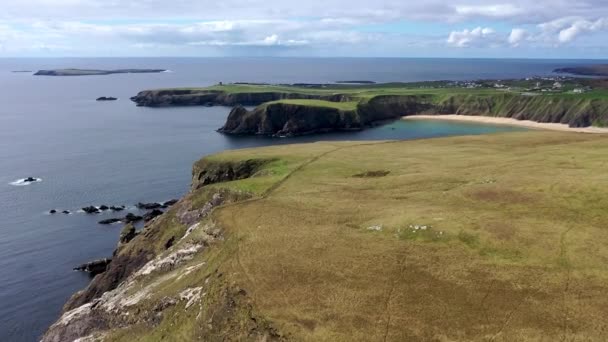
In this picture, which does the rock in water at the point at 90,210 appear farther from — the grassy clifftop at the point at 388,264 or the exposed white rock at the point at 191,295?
the exposed white rock at the point at 191,295

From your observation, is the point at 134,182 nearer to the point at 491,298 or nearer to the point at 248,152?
the point at 248,152

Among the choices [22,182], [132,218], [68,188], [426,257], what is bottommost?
[132,218]

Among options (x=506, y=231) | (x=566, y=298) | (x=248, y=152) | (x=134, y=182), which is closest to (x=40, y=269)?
(x=248, y=152)

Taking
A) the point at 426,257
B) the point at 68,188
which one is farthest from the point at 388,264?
the point at 68,188

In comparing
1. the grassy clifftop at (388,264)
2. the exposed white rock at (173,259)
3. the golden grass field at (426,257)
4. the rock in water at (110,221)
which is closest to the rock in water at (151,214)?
the rock in water at (110,221)

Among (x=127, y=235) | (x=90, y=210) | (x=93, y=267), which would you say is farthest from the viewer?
(x=90, y=210)

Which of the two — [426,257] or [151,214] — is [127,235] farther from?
[426,257]

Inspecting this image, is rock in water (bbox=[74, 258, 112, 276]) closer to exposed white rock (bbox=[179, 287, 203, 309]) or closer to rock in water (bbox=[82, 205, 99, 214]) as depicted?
rock in water (bbox=[82, 205, 99, 214])
